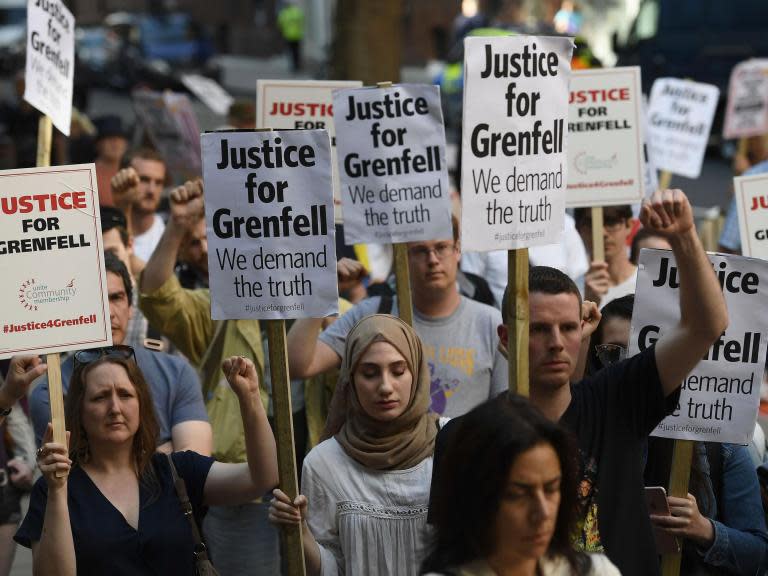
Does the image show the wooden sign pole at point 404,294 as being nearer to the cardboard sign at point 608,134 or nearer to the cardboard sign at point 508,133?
the cardboard sign at point 508,133

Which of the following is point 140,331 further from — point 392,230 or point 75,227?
point 75,227

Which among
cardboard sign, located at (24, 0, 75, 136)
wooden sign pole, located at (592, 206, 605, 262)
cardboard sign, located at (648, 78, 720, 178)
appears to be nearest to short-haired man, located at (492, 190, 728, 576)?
wooden sign pole, located at (592, 206, 605, 262)

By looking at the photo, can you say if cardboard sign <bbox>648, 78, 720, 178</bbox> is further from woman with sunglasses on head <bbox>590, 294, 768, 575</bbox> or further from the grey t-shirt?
woman with sunglasses on head <bbox>590, 294, 768, 575</bbox>

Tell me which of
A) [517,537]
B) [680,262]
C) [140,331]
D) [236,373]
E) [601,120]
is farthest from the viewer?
[601,120]

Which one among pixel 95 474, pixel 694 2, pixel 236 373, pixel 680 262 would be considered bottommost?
pixel 95 474

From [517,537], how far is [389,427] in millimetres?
1554

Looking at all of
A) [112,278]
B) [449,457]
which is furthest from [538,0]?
[449,457]

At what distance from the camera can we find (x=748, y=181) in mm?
6707

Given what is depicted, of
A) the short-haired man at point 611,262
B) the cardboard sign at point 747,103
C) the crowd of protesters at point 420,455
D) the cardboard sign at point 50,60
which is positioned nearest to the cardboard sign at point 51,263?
the crowd of protesters at point 420,455

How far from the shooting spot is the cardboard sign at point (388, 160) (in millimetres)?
6430

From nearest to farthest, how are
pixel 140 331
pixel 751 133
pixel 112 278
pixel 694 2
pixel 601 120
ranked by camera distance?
Result: pixel 112 278 < pixel 140 331 < pixel 601 120 < pixel 751 133 < pixel 694 2

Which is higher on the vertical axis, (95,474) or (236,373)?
(236,373)

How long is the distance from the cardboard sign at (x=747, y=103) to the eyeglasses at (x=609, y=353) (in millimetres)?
6630

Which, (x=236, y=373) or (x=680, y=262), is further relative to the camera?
(x=236, y=373)
